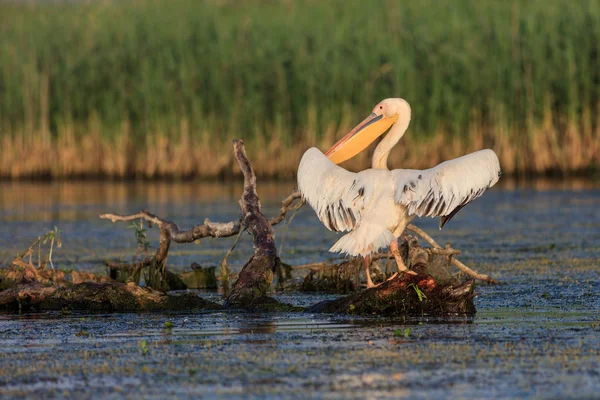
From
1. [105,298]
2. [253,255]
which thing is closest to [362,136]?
[253,255]

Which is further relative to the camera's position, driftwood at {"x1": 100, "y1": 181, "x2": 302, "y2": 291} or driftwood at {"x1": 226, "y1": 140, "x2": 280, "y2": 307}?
driftwood at {"x1": 100, "y1": 181, "x2": 302, "y2": 291}

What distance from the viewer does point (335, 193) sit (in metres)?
7.59

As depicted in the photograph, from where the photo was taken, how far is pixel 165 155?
20703 millimetres

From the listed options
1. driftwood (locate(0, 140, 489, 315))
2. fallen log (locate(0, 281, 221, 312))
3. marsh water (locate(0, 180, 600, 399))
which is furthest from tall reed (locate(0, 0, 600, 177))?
fallen log (locate(0, 281, 221, 312))

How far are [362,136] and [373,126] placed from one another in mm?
120

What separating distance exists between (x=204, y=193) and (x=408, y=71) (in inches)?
153

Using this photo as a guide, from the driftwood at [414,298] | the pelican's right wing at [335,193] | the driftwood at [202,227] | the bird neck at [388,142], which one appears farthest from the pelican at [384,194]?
the driftwood at [202,227]

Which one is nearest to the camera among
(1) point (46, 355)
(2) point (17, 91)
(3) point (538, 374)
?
(3) point (538, 374)

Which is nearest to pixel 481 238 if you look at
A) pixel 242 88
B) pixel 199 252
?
pixel 199 252

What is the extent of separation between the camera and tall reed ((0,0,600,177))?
62.1 feet

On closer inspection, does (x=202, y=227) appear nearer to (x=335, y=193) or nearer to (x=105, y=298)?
(x=105, y=298)

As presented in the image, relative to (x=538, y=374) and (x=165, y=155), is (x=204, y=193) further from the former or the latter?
(x=538, y=374)

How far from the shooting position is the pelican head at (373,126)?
8.66m

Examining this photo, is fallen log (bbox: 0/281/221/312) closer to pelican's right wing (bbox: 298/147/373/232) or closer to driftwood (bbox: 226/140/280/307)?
driftwood (bbox: 226/140/280/307)
